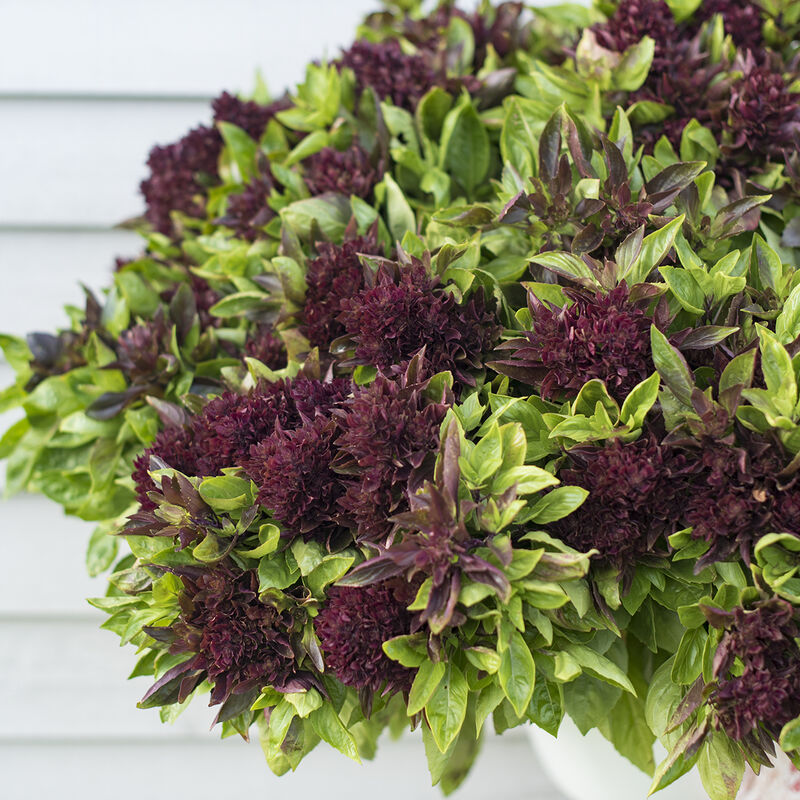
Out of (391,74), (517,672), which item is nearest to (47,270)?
(391,74)

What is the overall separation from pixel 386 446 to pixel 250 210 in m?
0.37

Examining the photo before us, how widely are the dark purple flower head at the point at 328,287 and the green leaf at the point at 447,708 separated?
10.3 inches

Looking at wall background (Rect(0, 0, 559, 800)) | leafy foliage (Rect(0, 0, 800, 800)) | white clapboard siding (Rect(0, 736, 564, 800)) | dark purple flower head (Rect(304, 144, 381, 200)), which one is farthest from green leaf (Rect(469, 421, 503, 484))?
white clapboard siding (Rect(0, 736, 564, 800))

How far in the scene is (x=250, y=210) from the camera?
2.48ft

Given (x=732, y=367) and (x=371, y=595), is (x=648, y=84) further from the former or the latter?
(x=371, y=595)

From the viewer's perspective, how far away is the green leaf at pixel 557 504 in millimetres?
464

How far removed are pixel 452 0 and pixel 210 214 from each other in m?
0.36

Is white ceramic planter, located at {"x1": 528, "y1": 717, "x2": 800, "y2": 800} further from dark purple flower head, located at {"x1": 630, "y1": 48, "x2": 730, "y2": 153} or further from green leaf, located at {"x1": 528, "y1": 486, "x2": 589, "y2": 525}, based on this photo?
dark purple flower head, located at {"x1": 630, "y1": 48, "x2": 730, "y2": 153}

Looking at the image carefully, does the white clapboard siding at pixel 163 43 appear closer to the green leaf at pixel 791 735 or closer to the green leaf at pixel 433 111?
the green leaf at pixel 433 111

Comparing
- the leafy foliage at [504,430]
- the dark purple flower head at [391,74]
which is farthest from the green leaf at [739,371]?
the dark purple flower head at [391,74]

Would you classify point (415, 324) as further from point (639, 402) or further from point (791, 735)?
point (791, 735)

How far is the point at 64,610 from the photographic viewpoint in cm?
115

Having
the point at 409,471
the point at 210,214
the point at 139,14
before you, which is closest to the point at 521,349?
the point at 409,471

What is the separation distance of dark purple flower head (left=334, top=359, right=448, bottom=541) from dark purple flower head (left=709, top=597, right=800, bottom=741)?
20 centimetres
